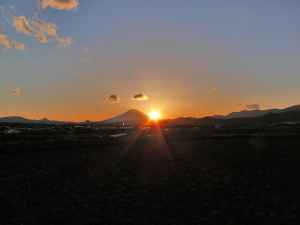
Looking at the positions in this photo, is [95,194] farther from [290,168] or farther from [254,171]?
[290,168]

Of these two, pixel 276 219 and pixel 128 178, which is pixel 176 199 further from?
pixel 128 178

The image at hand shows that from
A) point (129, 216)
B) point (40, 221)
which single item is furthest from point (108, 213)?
point (40, 221)

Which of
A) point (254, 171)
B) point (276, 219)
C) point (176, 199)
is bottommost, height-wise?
point (276, 219)

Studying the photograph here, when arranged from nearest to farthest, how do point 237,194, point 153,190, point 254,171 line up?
point 237,194
point 153,190
point 254,171

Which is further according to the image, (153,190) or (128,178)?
(128,178)

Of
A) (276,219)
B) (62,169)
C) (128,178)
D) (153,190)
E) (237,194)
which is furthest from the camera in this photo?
(62,169)

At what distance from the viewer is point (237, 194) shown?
51.9 feet

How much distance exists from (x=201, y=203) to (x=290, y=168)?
13.0 meters

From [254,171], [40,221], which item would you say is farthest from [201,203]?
[254,171]

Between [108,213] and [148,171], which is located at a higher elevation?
[148,171]

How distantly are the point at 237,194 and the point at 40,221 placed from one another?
10378 mm

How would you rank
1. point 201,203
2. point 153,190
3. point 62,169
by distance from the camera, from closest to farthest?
point 201,203
point 153,190
point 62,169

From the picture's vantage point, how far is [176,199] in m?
15.3

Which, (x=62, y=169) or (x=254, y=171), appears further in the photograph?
(x=62, y=169)
